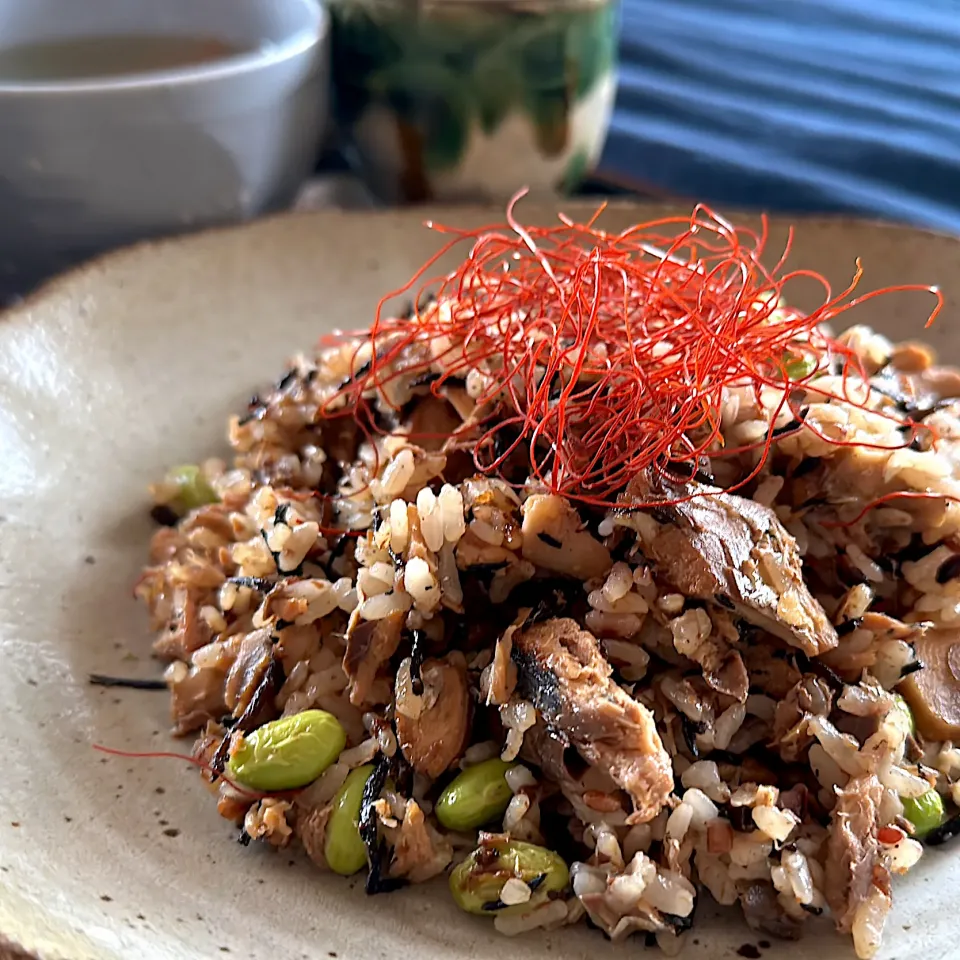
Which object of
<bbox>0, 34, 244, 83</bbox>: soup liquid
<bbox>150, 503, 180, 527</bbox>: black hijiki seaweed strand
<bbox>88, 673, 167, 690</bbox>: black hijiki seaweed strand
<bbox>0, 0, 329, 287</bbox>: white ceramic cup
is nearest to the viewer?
<bbox>88, 673, 167, 690</bbox>: black hijiki seaweed strand

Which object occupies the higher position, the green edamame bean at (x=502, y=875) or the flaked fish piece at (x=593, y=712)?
the flaked fish piece at (x=593, y=712)

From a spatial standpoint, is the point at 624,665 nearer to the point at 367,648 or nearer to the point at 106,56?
the point at 367,648

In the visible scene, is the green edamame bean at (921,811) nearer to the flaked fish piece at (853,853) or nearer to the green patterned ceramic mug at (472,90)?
the flaked fish piece at (853,853)

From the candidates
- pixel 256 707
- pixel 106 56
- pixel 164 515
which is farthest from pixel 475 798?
pixel 106 56

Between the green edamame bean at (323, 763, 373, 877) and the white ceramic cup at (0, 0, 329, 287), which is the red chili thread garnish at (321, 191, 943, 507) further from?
the white ceramic cup at (0, 0, 329, 287)

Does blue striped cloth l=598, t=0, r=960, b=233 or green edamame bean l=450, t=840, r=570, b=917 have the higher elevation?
green edamame bean l=450, t=840, r=570, b=917

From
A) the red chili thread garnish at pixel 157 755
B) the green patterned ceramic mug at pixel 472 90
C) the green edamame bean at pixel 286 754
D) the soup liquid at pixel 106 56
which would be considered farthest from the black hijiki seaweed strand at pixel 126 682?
the soup liquid at pixel 106 56

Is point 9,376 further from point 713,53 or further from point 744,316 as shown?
point 713,53

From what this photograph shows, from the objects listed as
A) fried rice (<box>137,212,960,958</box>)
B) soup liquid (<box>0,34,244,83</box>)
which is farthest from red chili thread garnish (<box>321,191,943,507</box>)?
soup liquid (<box>0,34,244,83</box>)
